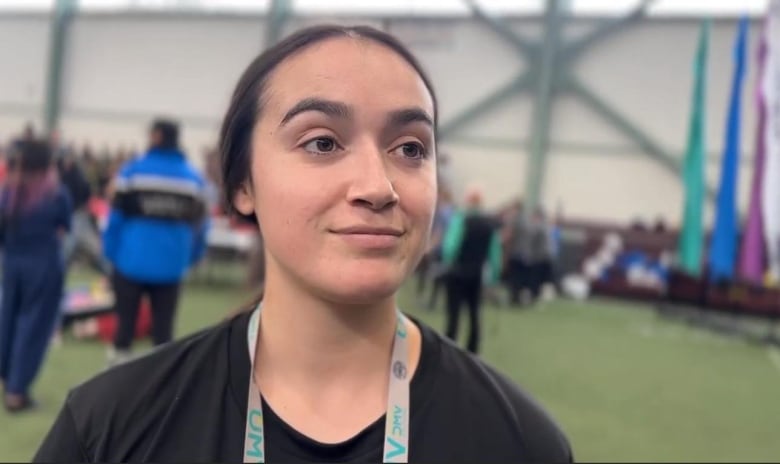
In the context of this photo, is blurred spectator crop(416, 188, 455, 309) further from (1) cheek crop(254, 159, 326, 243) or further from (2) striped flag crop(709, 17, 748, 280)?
(1) cheek crop(254, 159, 326, 243)

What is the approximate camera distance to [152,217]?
368cm

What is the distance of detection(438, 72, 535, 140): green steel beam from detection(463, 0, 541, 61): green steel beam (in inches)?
16.3

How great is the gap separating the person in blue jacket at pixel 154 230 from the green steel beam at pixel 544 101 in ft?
33.6

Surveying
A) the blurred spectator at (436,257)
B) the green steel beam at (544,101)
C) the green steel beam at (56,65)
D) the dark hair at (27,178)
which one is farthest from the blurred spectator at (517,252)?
the green steel beam at (56,65)

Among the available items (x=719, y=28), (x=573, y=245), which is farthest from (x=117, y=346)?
(x=719, y=28)

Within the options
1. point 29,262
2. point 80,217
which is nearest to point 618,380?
point 29,262

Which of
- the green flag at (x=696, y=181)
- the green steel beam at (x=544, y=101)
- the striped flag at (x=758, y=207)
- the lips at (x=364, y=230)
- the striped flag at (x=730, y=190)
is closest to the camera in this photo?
the lips at (x=364, y=230)

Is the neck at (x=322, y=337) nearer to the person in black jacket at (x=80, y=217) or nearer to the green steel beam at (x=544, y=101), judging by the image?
the person in black jacket at (x=80, y=217)

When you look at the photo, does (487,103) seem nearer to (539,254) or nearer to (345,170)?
(539,254)

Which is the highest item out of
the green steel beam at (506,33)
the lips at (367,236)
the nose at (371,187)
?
the green steel beam at (506,33)

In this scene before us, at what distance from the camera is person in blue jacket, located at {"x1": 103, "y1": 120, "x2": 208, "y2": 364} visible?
3.63m

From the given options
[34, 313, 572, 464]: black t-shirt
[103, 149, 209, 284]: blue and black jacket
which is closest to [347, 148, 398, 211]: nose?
[34, 313, 572, 464]: black t-shirt

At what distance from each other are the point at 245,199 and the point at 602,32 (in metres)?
13.3

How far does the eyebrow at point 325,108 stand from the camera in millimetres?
902
